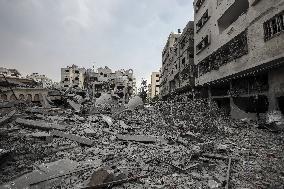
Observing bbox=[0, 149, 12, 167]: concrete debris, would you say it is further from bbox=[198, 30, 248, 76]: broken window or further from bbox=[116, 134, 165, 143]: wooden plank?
bbox=[198, 30, 248, 76]: broken window

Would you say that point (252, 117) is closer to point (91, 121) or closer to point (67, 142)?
point (91, 121)

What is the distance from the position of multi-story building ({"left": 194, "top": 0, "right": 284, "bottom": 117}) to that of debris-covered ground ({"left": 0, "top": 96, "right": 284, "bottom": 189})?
9.88ft

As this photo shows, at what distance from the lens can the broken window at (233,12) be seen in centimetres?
1587

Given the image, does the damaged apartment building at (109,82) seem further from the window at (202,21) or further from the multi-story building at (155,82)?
the window at (202,21)

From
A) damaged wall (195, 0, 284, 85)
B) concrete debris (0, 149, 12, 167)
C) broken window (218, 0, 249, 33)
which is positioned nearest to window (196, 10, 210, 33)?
damaged wall (195, 0, 284, 85)

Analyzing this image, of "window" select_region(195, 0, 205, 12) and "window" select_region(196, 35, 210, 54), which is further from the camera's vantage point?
"window" select_region(195, 0, 205, 12)

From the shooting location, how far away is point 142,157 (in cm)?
755

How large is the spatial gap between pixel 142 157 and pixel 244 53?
10.2 m

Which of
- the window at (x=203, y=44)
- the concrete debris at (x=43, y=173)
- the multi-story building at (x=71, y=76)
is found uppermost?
the multi-story building at (x=71, y=76)

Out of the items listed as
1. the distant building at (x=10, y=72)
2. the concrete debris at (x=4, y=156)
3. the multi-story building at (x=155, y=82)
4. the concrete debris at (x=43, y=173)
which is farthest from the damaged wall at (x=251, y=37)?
the multi-story building at (x=155, y=82)

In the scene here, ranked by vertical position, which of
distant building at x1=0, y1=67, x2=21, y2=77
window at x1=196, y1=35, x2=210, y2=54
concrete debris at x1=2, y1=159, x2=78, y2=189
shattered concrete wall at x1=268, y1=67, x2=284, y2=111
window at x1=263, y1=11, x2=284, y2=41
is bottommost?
concrete debris at x1=2, y1=159, x2=78, y2=189

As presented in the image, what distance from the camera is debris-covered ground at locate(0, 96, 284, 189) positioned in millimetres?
5633

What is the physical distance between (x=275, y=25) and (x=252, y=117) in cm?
530

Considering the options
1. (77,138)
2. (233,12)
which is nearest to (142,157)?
A: (77,138)
